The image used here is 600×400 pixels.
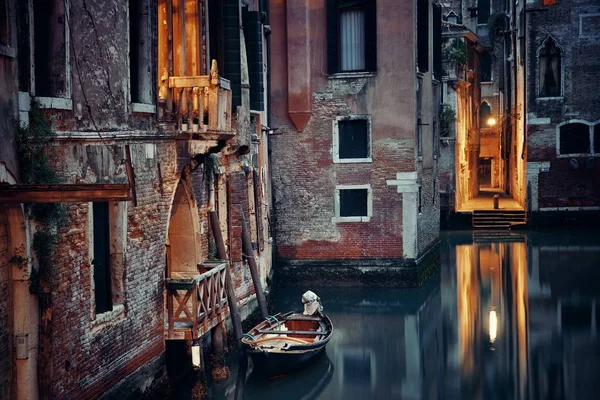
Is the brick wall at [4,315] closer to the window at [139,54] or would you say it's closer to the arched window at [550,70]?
the window at [139,54]

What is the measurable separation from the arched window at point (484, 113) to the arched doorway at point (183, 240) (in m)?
38.3

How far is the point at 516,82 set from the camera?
37.5 m

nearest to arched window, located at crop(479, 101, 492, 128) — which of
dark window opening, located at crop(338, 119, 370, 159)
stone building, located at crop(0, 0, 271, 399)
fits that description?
dark window opening, located at crop(338, 119, 370, 159)

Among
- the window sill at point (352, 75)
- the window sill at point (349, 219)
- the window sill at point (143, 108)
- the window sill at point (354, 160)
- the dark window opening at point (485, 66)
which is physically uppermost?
the dark window opening at point (485, 66)

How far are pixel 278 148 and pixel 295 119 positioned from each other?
2.74 feet

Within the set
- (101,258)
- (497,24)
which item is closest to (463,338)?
(101,258)

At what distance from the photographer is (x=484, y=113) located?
50656mm

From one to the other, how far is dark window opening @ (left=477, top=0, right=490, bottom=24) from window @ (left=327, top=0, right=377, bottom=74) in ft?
89.7

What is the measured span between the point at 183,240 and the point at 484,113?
128 ft

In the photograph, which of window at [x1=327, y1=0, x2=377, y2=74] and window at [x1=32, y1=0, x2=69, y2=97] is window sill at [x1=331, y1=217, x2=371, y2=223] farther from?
window at [x1=32, y1=0, x2=69, y2=97]

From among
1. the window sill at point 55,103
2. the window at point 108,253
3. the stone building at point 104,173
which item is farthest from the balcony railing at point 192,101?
the window sill at point 55,103

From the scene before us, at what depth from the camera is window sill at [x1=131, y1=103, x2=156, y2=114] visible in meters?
11.3

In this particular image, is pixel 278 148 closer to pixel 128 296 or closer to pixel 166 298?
pixel 166 298

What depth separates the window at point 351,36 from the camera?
21.5 metres
